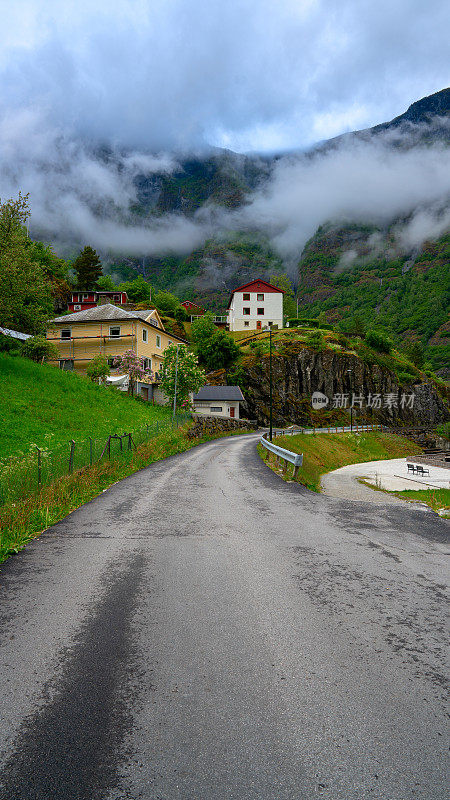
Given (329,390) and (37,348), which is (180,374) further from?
(329,390)

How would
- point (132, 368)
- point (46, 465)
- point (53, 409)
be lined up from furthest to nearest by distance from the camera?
1. point (132, 368)
2. point (53, 409)
3. point (46, 465)

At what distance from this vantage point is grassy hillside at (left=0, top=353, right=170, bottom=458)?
20234 millimetres

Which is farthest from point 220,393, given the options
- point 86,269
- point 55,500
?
point 86,269

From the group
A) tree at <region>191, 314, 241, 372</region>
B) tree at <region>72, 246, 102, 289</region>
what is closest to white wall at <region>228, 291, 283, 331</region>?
tree at <region>191, 314, 241, 372</region>

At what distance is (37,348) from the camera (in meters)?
37.6

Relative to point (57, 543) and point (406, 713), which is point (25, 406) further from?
point (406, 713)

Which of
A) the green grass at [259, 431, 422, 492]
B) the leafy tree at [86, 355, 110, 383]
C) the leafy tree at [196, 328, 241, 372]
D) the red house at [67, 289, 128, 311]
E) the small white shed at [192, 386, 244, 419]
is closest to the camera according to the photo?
the green grass at [259, 431, 422, 492]

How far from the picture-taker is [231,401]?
54906 millimetres

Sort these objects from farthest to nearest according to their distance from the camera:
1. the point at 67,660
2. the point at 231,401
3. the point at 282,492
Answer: the point at 231,401 < the point at 282,492 < the point at 67,660

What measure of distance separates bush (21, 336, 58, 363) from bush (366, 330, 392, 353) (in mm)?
67907

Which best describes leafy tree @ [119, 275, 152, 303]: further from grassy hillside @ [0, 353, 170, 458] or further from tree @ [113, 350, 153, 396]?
grassy hillside @ [0, 353, 170, 458]

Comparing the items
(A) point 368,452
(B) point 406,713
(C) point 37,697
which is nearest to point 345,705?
(B) point 406,713

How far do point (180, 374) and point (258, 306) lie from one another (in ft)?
192

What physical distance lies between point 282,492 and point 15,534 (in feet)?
28.8
